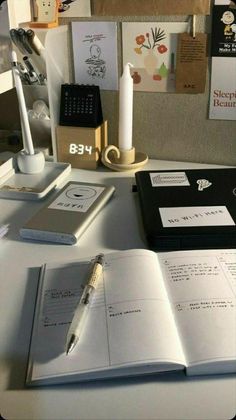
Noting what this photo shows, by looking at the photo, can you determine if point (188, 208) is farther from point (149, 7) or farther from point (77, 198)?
point (149, 7)

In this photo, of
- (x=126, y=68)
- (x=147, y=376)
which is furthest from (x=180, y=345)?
(x=126, y=68)

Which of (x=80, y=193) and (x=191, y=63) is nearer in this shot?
(x=80, y=193)

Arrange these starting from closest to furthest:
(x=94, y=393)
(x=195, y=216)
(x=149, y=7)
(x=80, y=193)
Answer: (x=94, y=393)
(x=195, y=216)
(x=80, y=193)
(x=149, y=7)

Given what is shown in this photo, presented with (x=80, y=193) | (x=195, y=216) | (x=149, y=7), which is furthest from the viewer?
(x=149, y=7)

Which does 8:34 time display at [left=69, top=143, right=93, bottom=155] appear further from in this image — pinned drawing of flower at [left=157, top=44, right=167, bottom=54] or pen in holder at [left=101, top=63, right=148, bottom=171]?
pinned drawing of flower at [left=157, top=44, right=167, bottom=54]

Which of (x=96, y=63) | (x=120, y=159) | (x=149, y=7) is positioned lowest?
(x=120, y=159)

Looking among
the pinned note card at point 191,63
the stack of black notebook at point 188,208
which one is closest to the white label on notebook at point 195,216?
the stack of black notebook at point 188,208

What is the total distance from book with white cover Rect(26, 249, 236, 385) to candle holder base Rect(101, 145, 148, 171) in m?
0.39

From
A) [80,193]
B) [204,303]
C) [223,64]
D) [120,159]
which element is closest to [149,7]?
[223,64]

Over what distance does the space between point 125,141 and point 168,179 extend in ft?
0.59

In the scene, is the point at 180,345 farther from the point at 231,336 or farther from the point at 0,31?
the point at 0,31

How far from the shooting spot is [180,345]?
510mm

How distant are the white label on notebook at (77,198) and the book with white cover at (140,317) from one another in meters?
0.17

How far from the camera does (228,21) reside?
3.10 ft
